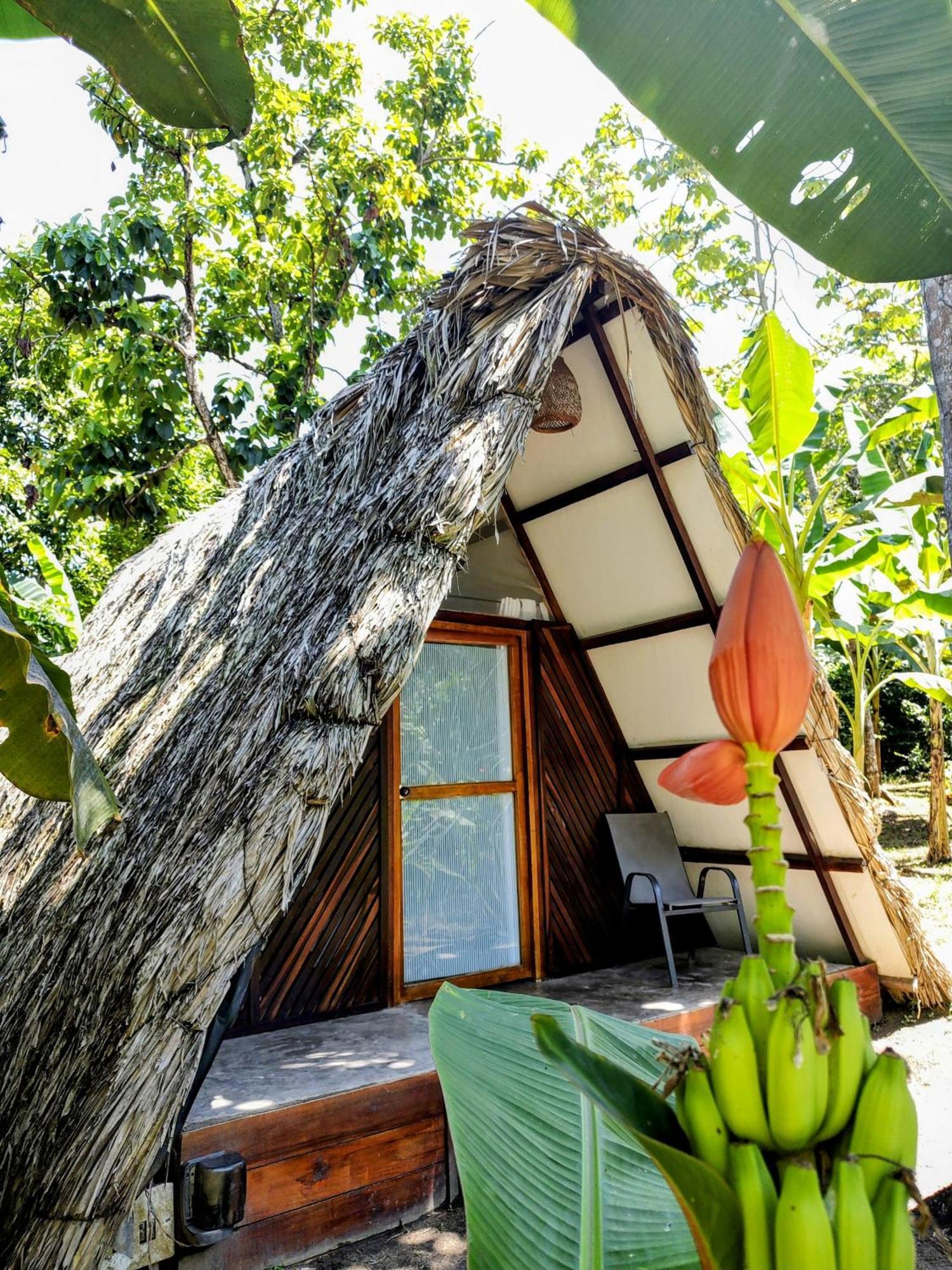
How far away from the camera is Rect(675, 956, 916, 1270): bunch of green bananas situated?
0.44 meters

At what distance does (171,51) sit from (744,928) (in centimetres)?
425

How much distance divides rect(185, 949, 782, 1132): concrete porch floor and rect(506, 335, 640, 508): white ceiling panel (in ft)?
8.29

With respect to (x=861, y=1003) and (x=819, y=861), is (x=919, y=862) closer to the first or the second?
(x=861, y=1003)

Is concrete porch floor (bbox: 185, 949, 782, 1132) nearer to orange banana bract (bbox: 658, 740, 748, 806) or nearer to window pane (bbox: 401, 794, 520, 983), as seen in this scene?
window pane (bbox: 401, 794, 520, 983)

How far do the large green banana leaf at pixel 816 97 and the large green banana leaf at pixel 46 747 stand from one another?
1.02 meters

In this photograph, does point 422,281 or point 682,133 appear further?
point 422,281

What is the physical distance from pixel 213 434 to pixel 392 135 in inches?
139

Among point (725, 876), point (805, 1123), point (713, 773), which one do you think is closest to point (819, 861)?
point (725, 876)

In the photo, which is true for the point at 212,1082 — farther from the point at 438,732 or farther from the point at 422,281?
the point at 422,281

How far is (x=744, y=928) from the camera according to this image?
4.29 metres

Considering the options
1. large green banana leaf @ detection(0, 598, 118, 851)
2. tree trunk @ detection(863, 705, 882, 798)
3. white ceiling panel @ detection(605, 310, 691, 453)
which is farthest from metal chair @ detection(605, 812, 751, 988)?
tree trunk @ detection(863, 705, 882, 798)

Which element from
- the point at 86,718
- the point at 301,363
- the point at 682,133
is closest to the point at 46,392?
the point at 301,363

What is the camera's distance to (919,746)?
13.0m

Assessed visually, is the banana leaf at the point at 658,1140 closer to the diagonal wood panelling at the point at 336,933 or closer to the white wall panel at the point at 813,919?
the diagonal wood panelling at the point at 336,933
